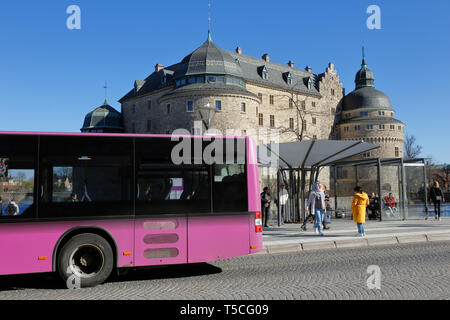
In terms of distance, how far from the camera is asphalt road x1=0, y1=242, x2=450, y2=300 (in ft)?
19.5

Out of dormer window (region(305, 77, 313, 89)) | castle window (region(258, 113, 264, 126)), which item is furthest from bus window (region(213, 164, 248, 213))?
Result: dormer window (region(305, 77, 313, 89))

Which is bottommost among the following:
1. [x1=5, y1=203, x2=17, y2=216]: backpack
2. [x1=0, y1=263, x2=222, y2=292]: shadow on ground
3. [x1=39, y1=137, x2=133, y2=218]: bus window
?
[x1=0, y1=263, x2=222, y2=292]: shadow on ground

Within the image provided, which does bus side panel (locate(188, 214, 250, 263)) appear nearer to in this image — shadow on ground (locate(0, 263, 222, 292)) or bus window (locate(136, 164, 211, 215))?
bus window (locate(136, 164, 211, 215))

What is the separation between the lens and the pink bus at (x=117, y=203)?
670cm

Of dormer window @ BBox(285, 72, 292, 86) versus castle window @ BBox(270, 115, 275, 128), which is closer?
castle window @ BBox(270, 115, 275, 128)

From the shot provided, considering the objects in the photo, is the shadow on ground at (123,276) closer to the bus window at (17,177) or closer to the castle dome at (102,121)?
the bus window at (17,177)

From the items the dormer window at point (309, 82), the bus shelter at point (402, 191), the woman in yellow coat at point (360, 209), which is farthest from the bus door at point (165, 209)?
the dormer window at point (309, 82)

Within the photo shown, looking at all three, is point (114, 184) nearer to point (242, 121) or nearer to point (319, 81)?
point (242, 121)

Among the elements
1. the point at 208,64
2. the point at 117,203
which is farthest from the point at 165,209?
the point at 208,64

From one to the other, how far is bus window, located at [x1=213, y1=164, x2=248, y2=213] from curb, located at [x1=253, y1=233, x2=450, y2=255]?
10.7 feet
